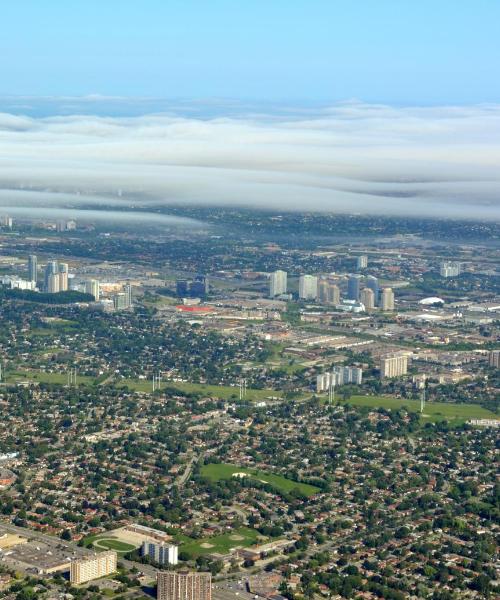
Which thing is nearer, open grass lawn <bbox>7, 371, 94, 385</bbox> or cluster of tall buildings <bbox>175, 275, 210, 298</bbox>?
open grass lawn <bbox>7, 371, 94, 385</bbox>

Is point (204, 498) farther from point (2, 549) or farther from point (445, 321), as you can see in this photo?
point (445, 321)

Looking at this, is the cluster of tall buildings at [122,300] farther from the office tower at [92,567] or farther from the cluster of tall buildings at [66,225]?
the office tower at [92,567]

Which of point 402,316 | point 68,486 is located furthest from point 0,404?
point 402,316

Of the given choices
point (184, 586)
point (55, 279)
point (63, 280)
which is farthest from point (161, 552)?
point (63, 280)

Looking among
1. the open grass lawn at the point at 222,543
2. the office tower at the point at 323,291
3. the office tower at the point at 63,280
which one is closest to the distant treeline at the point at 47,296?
the office tower at the point at 63,280

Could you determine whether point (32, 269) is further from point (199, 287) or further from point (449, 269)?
point (449, 269)

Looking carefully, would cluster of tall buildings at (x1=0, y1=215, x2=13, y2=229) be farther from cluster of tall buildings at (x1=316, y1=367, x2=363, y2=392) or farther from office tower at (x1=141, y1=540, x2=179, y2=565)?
office tower at (x1=141, y1=540, x2=179, y2=565)

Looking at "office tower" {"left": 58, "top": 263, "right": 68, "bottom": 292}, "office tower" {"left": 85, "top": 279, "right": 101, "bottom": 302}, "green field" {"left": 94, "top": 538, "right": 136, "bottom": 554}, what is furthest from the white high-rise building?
"green field" {"left": 94, "top": 538, "right": 136, "bottom": 554}
